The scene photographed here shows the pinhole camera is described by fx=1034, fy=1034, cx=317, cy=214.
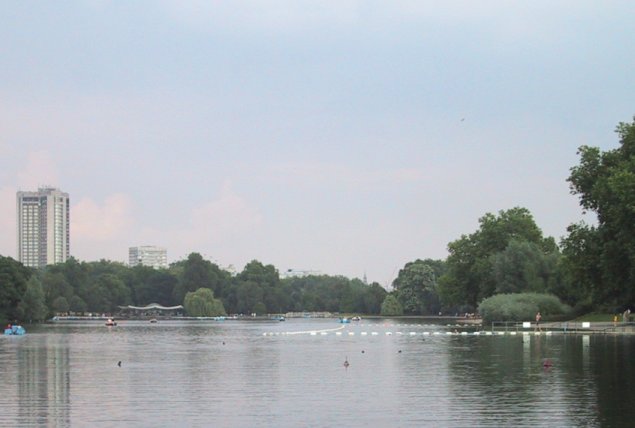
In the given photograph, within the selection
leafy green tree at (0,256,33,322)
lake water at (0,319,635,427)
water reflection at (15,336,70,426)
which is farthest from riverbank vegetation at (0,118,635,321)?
water reflection at (15,336,70,426)

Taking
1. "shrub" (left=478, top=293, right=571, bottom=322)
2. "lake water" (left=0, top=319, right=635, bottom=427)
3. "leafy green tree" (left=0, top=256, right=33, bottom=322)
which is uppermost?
"leafy green tree" (left=0, top=256, right=33, bottom=322)

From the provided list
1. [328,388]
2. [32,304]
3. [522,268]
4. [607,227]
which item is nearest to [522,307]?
[522,268]

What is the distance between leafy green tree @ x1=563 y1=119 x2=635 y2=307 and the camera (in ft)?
225

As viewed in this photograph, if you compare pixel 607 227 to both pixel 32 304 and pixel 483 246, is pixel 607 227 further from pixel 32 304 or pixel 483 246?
pixel 32 304

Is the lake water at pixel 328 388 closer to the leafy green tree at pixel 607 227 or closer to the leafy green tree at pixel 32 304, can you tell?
the leafy green tree at pixel 607 227

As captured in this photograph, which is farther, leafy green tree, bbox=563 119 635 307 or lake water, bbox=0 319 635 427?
leafy green tree, bbox=563 119 635 307

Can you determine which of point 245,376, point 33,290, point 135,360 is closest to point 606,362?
point 245,376

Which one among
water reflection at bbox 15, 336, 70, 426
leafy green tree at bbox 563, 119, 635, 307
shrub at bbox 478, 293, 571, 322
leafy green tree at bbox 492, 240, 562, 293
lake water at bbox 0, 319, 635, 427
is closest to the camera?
lake water at bbox 0, 319, 635, 427

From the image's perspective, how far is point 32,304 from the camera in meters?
158

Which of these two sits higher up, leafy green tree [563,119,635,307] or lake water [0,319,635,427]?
leafy green tree [563,119,635,307]

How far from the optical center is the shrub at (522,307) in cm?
10638

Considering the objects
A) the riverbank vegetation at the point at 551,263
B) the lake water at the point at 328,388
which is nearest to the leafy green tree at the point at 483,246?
the riverbank vegetation at the point at 551,263

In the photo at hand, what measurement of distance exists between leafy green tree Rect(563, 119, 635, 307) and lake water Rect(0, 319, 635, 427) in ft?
34.1

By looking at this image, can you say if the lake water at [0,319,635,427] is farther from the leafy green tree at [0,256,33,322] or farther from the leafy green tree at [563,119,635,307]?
the leafy green tree at [0,256,33,322]
